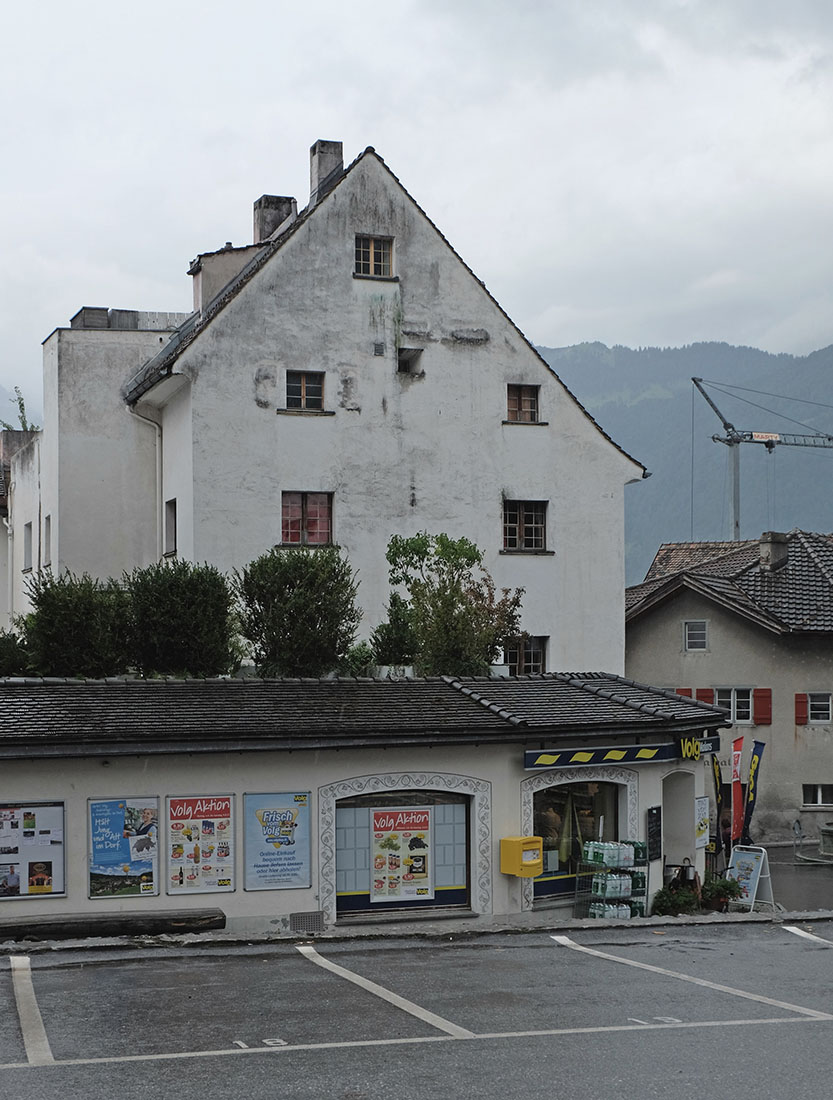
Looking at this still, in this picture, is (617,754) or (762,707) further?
(762,707)

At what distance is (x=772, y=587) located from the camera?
164ft

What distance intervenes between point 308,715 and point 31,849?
462 cm

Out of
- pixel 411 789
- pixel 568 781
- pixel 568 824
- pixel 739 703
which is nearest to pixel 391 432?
pixel 568 781

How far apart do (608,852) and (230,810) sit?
21.4 feet

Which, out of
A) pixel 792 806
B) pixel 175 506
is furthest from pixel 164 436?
pixel 792 806

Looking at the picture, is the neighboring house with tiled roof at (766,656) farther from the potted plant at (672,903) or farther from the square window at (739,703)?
the potted plant at (672,903)

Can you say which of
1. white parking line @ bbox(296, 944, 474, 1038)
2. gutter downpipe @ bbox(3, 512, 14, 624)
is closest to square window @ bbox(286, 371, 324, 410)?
gutter downpipe @ bbox(3, 512, 14, 624)

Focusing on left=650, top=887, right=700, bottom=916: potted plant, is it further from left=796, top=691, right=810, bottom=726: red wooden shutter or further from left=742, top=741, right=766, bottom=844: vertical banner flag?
left=796, top=691, right=810, bottom=726: red wooden shutter

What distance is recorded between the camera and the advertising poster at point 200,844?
21.1 meters

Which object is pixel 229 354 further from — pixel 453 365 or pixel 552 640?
pixel 552 640

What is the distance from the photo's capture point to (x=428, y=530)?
1492 inches

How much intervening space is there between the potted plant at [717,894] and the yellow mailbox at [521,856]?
4.26 meters

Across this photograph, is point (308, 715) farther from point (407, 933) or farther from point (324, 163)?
point (324, 163)

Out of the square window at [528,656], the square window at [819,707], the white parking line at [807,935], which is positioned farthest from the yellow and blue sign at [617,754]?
the square window at [819,707]
